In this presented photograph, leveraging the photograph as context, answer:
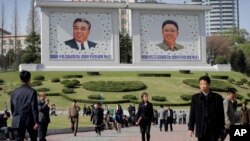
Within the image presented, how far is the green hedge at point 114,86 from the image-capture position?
58750mm

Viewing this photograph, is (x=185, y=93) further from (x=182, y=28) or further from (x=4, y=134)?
(x=4, y=134)

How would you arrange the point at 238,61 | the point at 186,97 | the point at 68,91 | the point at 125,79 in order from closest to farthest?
the point at 186,97 < the point at 68,91 < the point at 125,79 < the point at 238,61

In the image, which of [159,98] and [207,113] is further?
[159,98]

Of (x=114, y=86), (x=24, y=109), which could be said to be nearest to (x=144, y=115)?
(x=24, y=109)

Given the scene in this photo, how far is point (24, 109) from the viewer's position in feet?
33.4

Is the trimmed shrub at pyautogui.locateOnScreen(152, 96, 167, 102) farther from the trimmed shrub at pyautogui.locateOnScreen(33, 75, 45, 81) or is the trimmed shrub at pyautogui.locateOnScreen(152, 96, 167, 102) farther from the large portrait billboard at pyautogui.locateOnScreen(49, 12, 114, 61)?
the large portrait billboard at pyautogui.locateOnScreen(49, 12, 114, 61)

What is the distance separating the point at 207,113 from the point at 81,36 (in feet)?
200

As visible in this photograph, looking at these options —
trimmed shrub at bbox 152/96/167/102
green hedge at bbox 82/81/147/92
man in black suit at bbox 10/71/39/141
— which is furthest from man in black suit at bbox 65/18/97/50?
man in black suit at bbox 10/71/39/141

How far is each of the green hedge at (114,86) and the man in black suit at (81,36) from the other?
983 cm

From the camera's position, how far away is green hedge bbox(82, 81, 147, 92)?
193 feet

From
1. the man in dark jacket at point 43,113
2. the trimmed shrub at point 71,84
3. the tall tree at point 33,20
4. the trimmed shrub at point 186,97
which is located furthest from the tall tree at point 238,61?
the man in dark jacket at point 43,113

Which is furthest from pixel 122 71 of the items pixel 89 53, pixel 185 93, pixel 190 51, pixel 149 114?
pixel 149 114

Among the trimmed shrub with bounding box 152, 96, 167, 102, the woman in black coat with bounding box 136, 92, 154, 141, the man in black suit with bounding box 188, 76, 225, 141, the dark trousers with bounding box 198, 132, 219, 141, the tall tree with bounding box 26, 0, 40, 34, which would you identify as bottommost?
the trimmed shrub with bounding box 152, 96, 167, 102

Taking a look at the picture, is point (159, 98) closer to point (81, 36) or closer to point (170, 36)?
point (81, 36)
